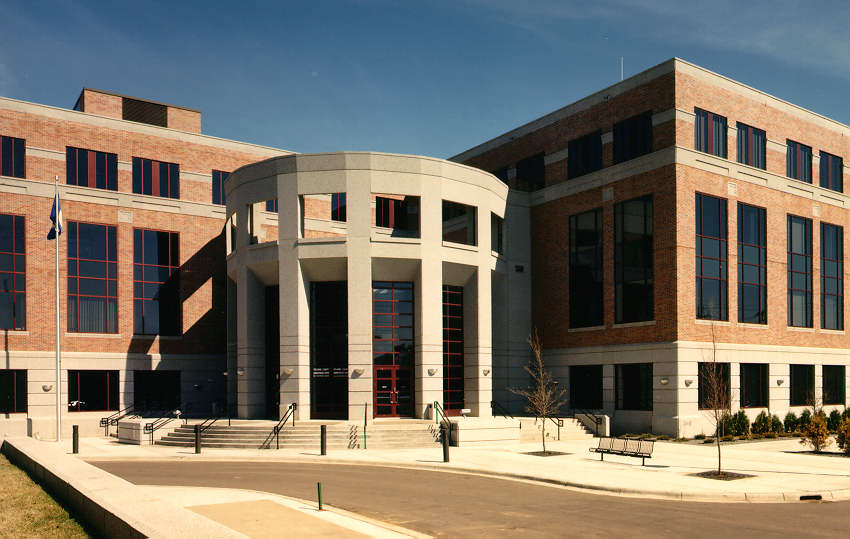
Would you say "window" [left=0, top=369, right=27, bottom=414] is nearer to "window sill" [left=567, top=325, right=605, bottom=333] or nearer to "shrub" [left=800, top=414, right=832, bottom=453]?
"window sill" [left=567, top=325, right=605, bottom=333]

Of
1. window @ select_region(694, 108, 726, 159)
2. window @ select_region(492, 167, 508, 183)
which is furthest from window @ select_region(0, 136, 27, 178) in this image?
window @ select_region(694, 108, 726, 159)

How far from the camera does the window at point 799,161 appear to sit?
43094 mm

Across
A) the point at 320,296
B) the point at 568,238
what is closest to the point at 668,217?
Result: the point at 568,238

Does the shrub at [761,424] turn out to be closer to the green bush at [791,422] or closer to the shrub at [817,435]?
the green bush at [791,422]

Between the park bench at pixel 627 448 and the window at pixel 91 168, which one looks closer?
the park bench at pixel 627 448

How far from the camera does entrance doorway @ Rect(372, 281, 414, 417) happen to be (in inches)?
1475

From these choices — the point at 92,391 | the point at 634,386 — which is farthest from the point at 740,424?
the point at 92,391

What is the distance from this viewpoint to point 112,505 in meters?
11.5

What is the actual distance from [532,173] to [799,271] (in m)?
16.7

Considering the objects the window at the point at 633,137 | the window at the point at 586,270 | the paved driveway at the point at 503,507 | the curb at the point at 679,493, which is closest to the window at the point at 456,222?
the window at the point at 586,270

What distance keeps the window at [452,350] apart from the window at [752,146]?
17279 millimetres

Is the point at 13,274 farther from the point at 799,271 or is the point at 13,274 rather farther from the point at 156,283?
the point at 799,271

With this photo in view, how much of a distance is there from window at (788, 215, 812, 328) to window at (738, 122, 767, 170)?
14.3ft

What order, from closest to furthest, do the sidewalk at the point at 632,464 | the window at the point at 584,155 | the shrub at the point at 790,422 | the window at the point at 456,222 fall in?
the sidewalk at the point at 632,464 < the shrub at the point at 790,422 < the window at the point at 584,155 < the window at the point at 456,222
